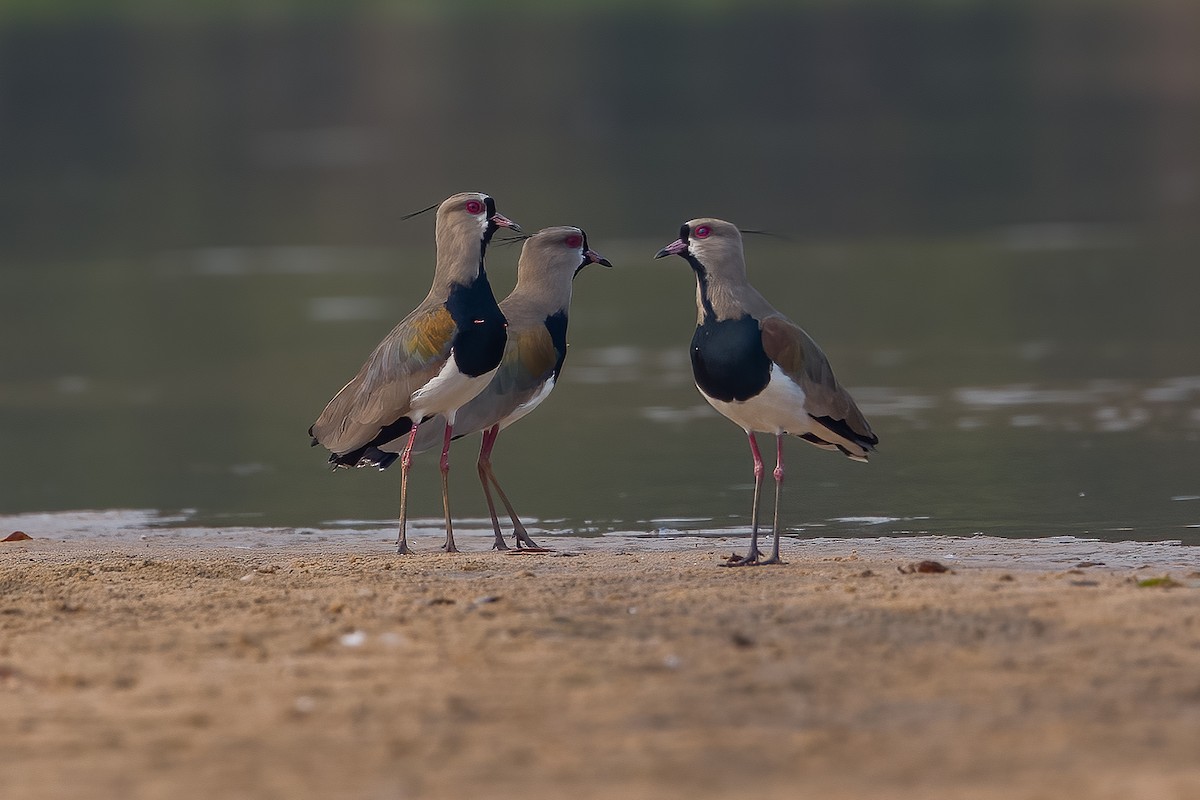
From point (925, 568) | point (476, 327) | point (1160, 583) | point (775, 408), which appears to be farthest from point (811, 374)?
point (1160, 583)

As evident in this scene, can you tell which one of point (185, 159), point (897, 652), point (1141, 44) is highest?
point (1141, 44)

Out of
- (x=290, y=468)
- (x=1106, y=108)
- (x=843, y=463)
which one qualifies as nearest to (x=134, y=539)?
(x=290, y=468)

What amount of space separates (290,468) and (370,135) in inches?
1441

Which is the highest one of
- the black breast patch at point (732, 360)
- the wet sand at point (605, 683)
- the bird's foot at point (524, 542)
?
the black breast patch at point (732, 360)

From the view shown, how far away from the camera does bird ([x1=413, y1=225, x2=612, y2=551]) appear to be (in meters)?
10.1

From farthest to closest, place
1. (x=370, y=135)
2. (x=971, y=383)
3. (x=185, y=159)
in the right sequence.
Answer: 1. (x=370, y=135)
2. (x=185, y=159)
3. (x=971, y=383)

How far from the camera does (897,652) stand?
6.52 metres

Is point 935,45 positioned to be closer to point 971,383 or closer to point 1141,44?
point 1141,44

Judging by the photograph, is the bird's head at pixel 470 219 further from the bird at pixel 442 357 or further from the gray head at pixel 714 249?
the gray head at pixel 714 249

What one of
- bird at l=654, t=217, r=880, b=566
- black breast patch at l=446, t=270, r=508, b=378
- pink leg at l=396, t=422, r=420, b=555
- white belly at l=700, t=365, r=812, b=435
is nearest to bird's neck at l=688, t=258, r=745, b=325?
bird at l=654, t=217, r=880, b=566

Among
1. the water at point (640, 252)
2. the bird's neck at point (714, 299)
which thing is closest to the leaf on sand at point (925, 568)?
the bird's neck at point (714, 299)

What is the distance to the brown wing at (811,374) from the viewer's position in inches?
351

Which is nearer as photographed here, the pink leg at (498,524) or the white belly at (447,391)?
the white belly at (447,391)

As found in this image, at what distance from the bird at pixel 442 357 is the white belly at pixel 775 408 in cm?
116
